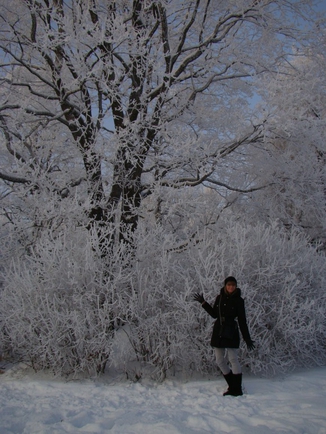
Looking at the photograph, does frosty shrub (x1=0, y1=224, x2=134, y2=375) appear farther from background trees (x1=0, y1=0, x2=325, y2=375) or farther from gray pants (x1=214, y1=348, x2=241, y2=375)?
gray pants (x1=214, y1=348, x2=241, y2=375)

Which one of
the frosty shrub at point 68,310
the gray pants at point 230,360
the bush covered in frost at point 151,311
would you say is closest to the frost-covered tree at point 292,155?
the bush covered in frost at point 151,311

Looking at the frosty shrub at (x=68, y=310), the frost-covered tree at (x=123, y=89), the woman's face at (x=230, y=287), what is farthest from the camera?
the frost-covered tree at (x=123, y=89)

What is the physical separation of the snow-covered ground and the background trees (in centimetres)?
54

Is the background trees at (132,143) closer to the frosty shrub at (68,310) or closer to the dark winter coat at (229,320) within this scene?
the frosty shrub at (68,310)

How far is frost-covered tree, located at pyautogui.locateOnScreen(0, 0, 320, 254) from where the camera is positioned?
A: 7688 mm

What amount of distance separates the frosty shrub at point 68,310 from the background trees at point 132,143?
0.04 m

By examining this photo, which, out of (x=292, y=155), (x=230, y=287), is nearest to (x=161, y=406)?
(x=230, y=287)

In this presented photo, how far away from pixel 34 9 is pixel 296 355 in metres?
8.28

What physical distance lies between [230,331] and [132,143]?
4.88 meters

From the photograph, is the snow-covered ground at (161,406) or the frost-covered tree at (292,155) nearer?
the snow-covered ground at (161,406)

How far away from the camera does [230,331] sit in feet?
15.0

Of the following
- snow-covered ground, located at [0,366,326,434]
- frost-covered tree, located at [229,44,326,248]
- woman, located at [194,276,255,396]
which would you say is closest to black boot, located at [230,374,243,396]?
woman, located at [194,276,255,396]

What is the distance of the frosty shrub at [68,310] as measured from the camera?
544 cm

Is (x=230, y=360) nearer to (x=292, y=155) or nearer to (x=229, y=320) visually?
(x=229, y=320)
